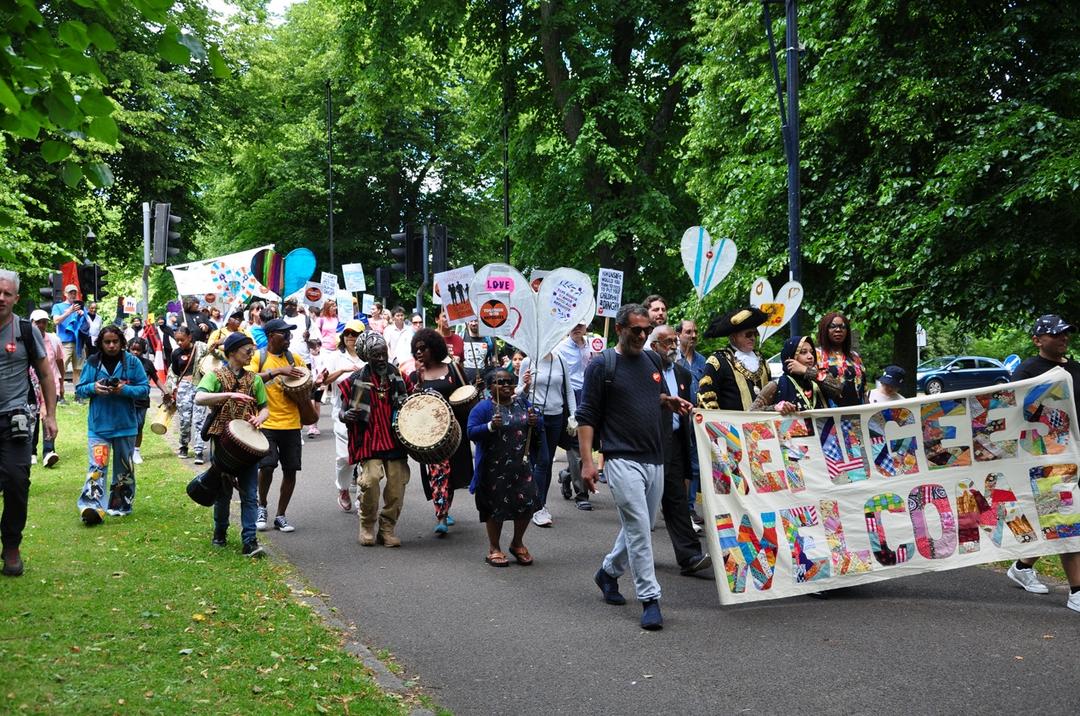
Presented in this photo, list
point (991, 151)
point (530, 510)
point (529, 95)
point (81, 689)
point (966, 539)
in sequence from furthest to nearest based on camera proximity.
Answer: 1. point (529, 95)
2. point (991, 151)
3. point (530, 510)
4. point (966, 539)
5. point (81, 689)

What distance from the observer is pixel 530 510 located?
882 cm

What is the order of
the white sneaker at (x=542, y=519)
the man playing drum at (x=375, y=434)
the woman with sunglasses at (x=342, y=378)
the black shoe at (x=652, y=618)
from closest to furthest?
1. the black shoe at (x=652, y=618)
2. the man playing drum at (x=375, y=434)
3. the white sneaker at (x=542, y=519)
4. the woman with sunglasses at (x=342, y=378)

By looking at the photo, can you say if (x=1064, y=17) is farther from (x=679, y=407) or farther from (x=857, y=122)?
(x=679, y=407)

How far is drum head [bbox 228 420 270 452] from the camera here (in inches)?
344

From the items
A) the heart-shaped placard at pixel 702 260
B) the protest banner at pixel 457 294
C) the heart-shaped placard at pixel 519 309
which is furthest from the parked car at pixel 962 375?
the heart-shaped placard at pixel 519 309

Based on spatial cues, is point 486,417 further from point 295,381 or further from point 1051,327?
point 1051,327

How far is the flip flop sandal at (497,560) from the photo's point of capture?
887 cm

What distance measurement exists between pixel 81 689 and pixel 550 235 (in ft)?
73.2

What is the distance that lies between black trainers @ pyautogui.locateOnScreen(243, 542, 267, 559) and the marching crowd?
17 millimetres

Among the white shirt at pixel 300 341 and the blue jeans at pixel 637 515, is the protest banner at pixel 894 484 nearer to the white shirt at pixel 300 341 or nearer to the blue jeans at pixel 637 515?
the blue jeans at pixel 637 515

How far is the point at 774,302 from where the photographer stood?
1270 centimetres

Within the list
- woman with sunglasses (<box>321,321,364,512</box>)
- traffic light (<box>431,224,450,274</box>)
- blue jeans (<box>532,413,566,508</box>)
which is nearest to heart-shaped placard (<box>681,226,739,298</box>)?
blue jeans (<box>532,413,566,508</box>)

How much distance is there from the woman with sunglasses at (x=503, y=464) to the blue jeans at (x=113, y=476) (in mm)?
3589

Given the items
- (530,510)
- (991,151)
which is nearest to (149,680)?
(530,510)
